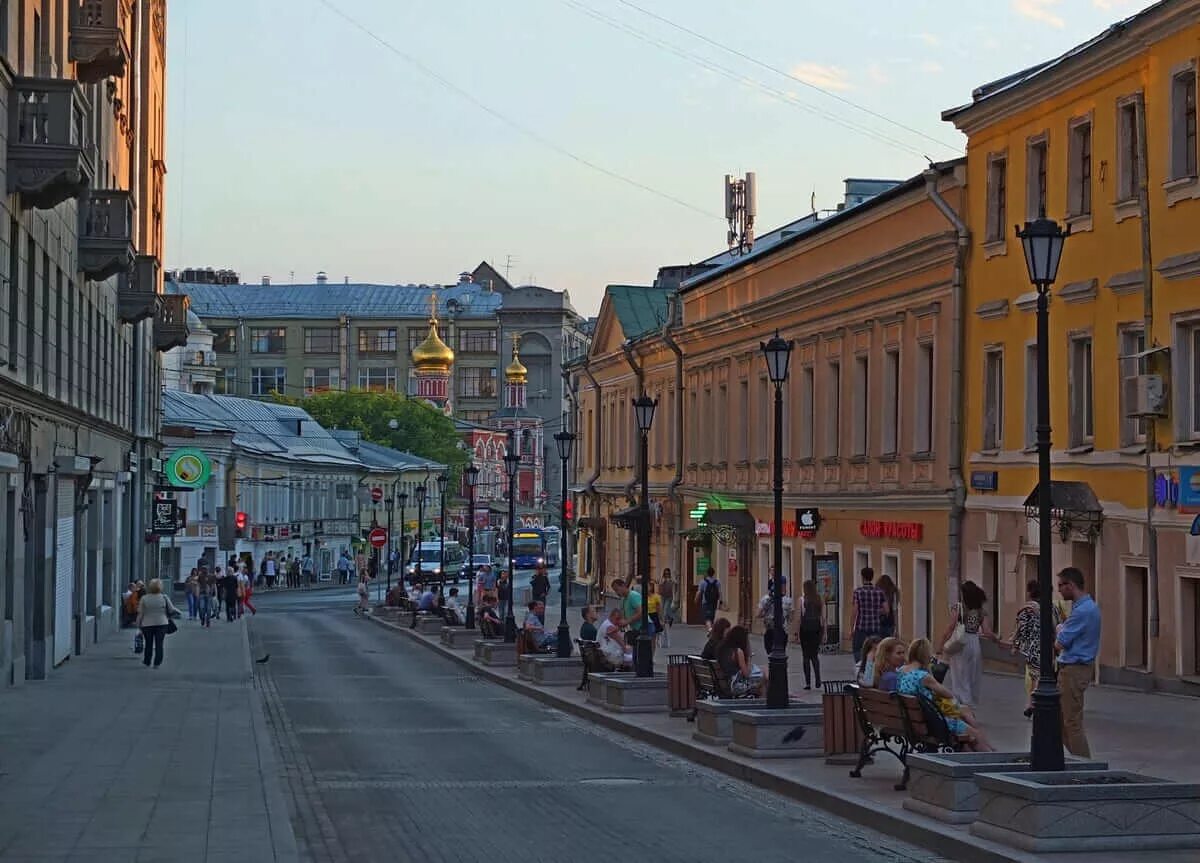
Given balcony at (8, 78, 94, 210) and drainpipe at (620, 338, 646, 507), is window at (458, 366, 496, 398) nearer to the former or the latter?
drainpipe at (620, 338, 646, 507)

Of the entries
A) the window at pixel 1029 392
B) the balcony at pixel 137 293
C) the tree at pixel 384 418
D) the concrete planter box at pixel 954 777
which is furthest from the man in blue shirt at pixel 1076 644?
the tree at pixel 384 418

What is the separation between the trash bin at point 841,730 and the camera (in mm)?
18250

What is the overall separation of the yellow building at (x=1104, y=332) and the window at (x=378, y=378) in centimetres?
14098

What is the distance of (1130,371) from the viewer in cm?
2886

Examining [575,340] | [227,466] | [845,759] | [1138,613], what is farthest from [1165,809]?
[575,340]

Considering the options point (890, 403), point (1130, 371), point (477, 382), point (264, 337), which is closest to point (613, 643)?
point (1130, 371)

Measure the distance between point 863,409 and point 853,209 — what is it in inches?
158

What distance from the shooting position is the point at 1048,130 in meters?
31.8

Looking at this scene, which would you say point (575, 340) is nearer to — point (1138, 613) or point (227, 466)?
point (227, 466)

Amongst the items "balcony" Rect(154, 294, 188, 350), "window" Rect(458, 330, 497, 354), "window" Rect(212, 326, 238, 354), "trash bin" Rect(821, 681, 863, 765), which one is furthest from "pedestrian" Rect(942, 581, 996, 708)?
"window" Rect(458, 330, 497, 354)

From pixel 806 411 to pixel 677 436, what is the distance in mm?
12828

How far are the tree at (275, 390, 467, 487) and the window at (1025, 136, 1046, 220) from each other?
11231 cm

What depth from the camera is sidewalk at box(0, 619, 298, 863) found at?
524 inches

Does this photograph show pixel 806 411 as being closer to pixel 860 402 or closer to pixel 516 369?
pixel 860 402
